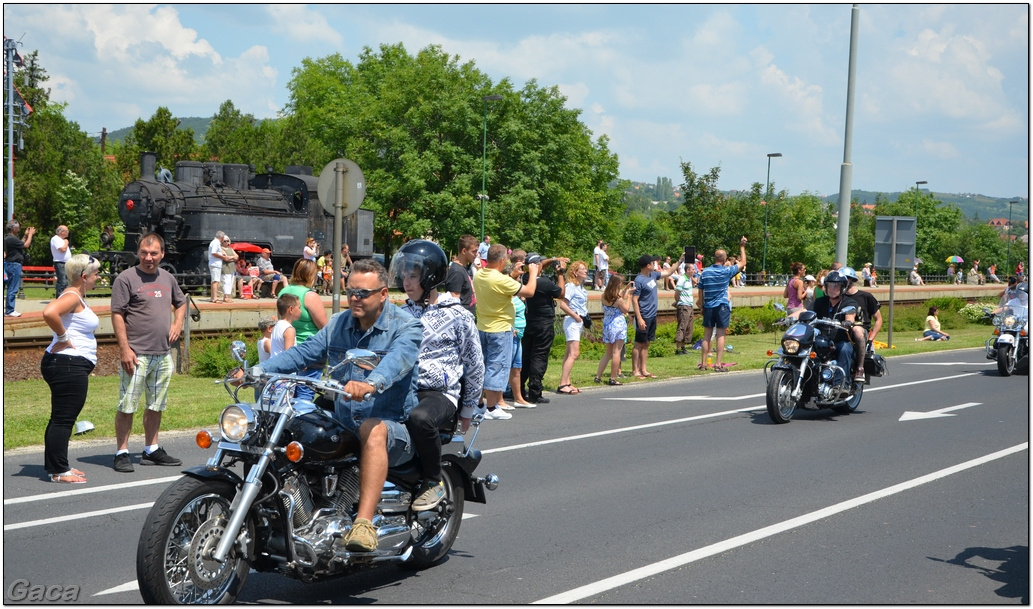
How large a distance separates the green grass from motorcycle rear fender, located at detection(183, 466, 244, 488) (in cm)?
564

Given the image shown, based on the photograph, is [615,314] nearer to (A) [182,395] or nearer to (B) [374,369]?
(A) [182,395]

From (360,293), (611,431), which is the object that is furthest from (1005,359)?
(360,293)

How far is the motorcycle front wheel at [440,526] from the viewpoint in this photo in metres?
5.96

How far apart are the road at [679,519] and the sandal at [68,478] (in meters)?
0.09

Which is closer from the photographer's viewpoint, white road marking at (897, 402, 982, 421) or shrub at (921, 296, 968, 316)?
white road marking at (897, 402, 982, 421)

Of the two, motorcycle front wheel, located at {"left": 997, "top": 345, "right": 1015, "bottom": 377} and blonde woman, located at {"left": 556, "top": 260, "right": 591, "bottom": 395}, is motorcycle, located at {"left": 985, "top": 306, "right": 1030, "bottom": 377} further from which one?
blonde woman, located at {"left": 556, "top": 260, "right": 591, "bottom": 395}

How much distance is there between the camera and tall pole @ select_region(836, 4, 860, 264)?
71.5ft

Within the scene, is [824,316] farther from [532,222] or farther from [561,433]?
[532,222]

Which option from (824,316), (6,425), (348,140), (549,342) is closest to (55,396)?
(6,425)

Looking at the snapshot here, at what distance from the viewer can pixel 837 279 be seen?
13.0 meters

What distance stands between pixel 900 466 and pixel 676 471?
2123mm

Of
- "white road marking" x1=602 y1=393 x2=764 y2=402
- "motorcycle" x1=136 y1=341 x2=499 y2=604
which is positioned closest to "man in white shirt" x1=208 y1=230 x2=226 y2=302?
"white road marking" x1=602 y1=393 x2=764 y2=402

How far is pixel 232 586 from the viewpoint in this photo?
5.05 m

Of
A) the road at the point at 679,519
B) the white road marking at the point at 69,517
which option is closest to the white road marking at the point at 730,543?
the road at the point at 679,519
